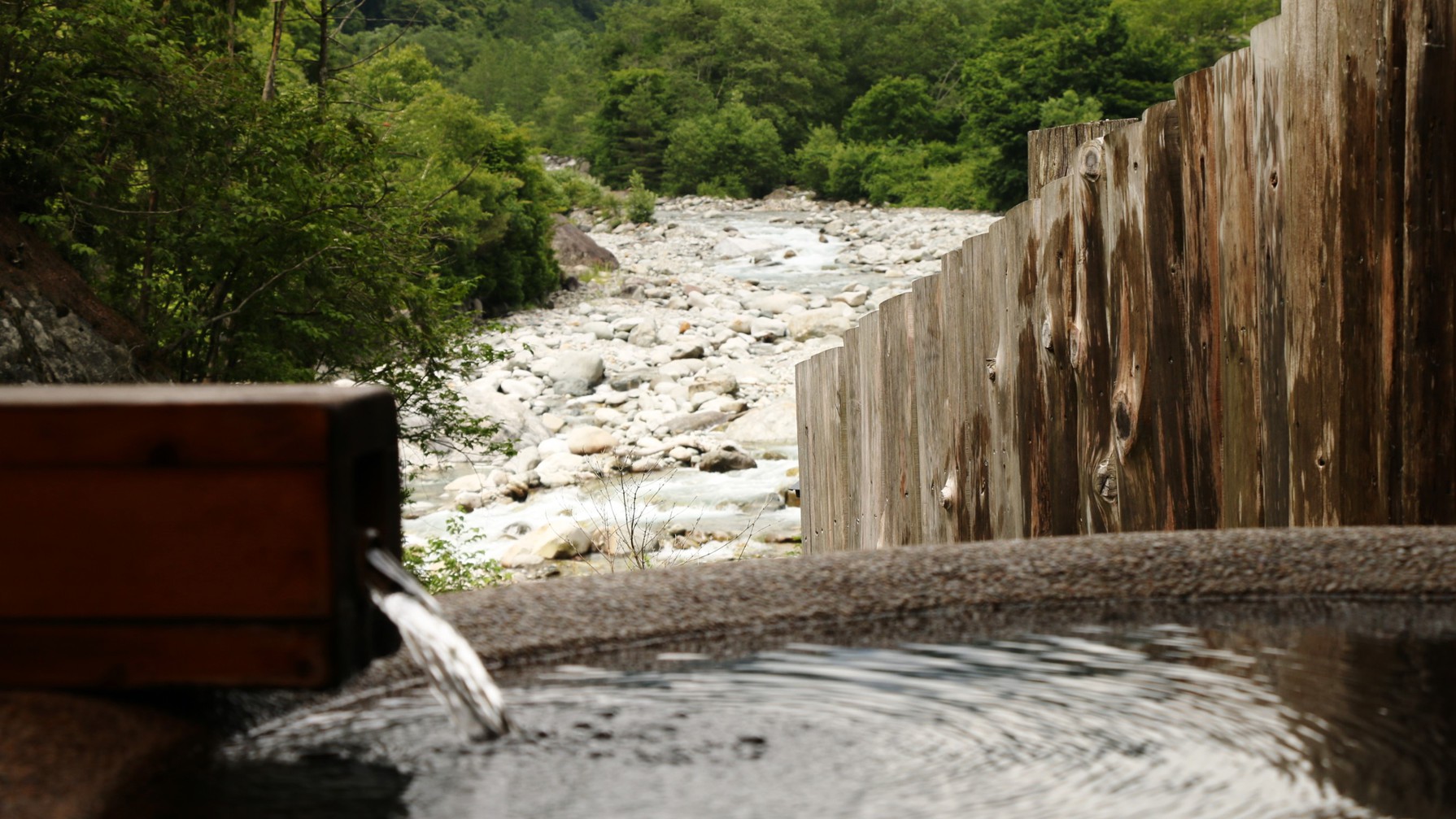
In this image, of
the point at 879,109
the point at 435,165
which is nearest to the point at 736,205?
the point at 879,109

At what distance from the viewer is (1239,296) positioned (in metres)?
2.42

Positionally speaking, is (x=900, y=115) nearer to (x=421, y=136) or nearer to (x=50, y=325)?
(x=421, y=136)

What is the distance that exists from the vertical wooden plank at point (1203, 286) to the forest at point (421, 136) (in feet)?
18.9

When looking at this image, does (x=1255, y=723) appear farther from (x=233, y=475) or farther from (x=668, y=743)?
(x=233, y=475)

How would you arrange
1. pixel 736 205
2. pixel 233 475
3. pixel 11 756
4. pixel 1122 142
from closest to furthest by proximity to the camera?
pixel 11 756 < pixel 233 475 < pixel 1122 142 < pixel 736 205

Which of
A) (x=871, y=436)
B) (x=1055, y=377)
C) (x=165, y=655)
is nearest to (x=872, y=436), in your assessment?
(x=871, y=436)

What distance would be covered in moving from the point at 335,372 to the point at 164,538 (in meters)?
7.45

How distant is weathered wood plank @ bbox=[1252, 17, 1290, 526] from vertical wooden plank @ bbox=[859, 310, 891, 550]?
204 cm

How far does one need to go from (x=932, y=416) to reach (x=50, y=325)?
4668 mm

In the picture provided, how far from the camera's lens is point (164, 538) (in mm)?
1383

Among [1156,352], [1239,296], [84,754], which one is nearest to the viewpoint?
[84,754]

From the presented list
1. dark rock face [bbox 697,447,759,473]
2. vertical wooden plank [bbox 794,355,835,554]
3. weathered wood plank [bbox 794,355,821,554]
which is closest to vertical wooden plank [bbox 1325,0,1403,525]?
weathered wood plank [bbox 794,355,821,554]

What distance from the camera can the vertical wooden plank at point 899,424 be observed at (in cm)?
410

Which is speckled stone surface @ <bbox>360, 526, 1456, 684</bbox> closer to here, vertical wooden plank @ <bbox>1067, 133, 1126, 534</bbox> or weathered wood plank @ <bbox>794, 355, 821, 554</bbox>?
vertical wooden plank @ <bbox>1067, 133, 1126, 534</bbox>
